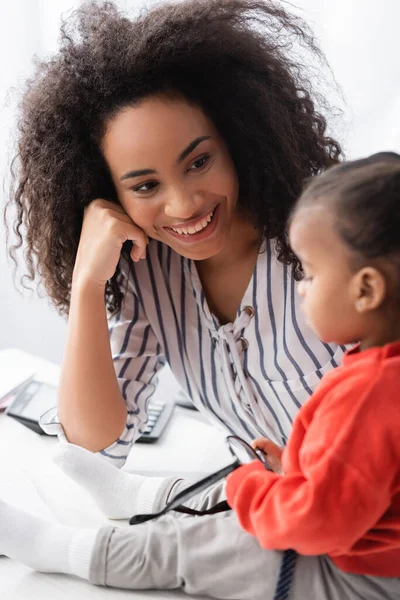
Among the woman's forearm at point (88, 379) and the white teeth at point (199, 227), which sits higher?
the white teeth at point (199, 227)

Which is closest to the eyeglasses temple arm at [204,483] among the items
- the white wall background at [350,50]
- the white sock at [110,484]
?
the white sock at [110,484]

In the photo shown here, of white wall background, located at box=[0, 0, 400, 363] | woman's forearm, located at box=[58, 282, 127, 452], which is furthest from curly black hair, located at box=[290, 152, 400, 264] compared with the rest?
white wall background, located at box=[0, 0, 400, 363]

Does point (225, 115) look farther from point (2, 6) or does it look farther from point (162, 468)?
point (2, 6)

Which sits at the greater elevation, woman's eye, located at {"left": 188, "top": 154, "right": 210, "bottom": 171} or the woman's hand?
woman's eye, located at {"left": 188, "top": 154, "right": 210, "bottom": 171}

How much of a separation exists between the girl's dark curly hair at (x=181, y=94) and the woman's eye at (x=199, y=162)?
0.06m

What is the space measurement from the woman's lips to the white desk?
0.33 meters

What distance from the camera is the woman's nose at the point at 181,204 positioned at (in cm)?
88

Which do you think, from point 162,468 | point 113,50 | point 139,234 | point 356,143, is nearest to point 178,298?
point 139,234

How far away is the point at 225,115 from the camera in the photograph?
92 centimetres

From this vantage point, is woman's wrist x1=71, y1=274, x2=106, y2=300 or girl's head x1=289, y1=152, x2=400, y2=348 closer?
girl's head x1=289, y1=152, x2=400, y2=348

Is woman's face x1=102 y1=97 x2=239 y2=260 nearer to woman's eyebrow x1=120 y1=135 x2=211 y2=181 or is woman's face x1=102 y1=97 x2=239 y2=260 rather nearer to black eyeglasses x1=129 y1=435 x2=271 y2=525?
woman's eyebrow x1=120 y1=135 x2=211 y2=181

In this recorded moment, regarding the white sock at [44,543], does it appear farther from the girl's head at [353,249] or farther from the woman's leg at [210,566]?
the girl's head at [353,249]

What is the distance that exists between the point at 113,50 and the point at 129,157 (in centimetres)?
13

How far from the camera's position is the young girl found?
22.3 inches
